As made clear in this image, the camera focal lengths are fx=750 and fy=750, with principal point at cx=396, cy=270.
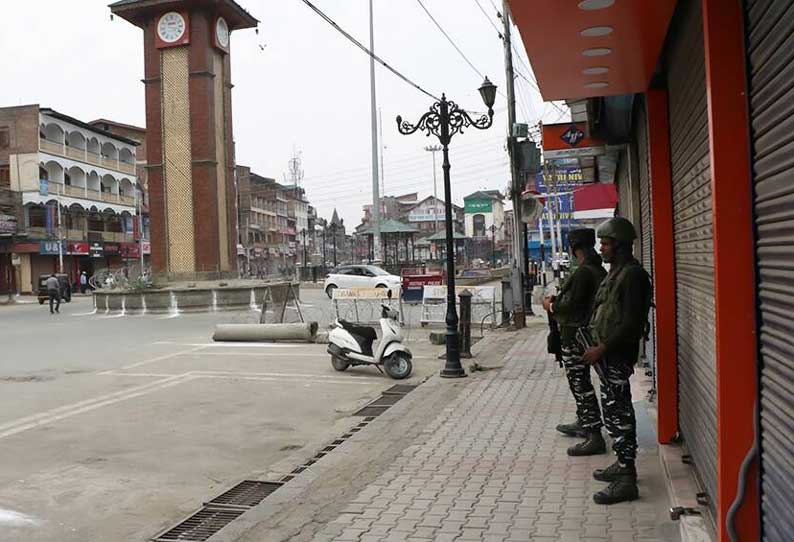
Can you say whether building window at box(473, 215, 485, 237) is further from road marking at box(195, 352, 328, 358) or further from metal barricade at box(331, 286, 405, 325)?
road marking at box(195, 352, 328, 358)

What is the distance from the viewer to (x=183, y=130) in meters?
29.4

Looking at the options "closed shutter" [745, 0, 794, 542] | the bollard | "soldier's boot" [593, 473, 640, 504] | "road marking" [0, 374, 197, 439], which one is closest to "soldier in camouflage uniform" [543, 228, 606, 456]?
"soldier's boot" [593, 473, 640, 504]

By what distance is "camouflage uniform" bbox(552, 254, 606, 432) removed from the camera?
5500 mm

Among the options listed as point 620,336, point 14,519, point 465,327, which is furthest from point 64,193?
point 620,336

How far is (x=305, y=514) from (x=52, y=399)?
603cm

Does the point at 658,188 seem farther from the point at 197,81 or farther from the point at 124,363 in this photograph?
the point at 197,81

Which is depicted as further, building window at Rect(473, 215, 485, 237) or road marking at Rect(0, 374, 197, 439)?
building window at Rect(473, 215, 485, 237)

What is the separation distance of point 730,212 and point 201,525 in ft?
12.4

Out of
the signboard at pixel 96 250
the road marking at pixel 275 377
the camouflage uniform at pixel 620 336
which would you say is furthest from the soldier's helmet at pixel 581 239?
the signboard at pixel 96 250

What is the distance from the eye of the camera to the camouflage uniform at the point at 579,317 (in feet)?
18.0

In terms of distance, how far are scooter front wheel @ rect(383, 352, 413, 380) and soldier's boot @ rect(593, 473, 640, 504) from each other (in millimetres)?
6301

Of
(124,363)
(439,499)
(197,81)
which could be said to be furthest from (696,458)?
(197,81)

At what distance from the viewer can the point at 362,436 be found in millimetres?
7199

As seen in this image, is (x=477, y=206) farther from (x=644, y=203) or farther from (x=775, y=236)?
(x=775, y=236)
